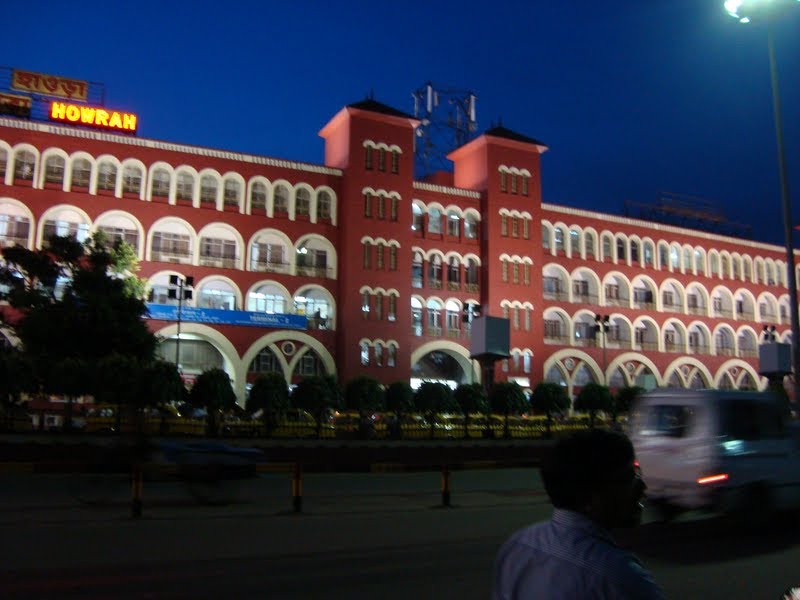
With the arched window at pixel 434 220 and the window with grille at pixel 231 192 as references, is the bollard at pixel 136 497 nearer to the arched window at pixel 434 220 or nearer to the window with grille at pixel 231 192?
the window with grille at pixel 231 192

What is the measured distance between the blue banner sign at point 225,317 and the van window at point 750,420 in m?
35.2

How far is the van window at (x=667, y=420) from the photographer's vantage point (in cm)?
1152

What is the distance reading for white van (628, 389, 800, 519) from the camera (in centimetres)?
1087

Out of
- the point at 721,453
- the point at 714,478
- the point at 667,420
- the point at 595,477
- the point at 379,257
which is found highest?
the point at 379,257

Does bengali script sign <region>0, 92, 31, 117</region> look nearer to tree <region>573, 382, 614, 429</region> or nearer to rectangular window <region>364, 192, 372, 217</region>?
rectangular window <region>364, 192, 372, 217</region>

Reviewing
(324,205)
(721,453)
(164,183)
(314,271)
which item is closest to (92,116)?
(164,183)

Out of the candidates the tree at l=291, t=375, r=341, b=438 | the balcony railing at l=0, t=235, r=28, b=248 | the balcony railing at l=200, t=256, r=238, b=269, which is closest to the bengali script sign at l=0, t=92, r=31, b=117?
the balcony railing at l=0, t=235, r=28, b=248

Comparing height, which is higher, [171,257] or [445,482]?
[171,257]

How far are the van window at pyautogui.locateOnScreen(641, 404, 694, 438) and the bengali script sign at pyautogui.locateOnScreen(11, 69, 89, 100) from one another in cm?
4136

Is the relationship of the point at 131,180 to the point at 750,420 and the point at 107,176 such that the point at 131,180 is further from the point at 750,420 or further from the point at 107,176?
the point at 750,420

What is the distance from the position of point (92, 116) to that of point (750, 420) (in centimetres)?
4169

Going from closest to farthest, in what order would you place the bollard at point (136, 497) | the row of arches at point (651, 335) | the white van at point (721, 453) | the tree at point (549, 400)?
the white van at point (721, 453) → the bollard at point (136, 497) → the tree at point (549, 400) → the row of arches at point (651, 335)

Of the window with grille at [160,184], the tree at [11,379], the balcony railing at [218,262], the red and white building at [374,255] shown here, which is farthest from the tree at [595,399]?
the tree at [11,379]

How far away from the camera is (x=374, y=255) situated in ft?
163
